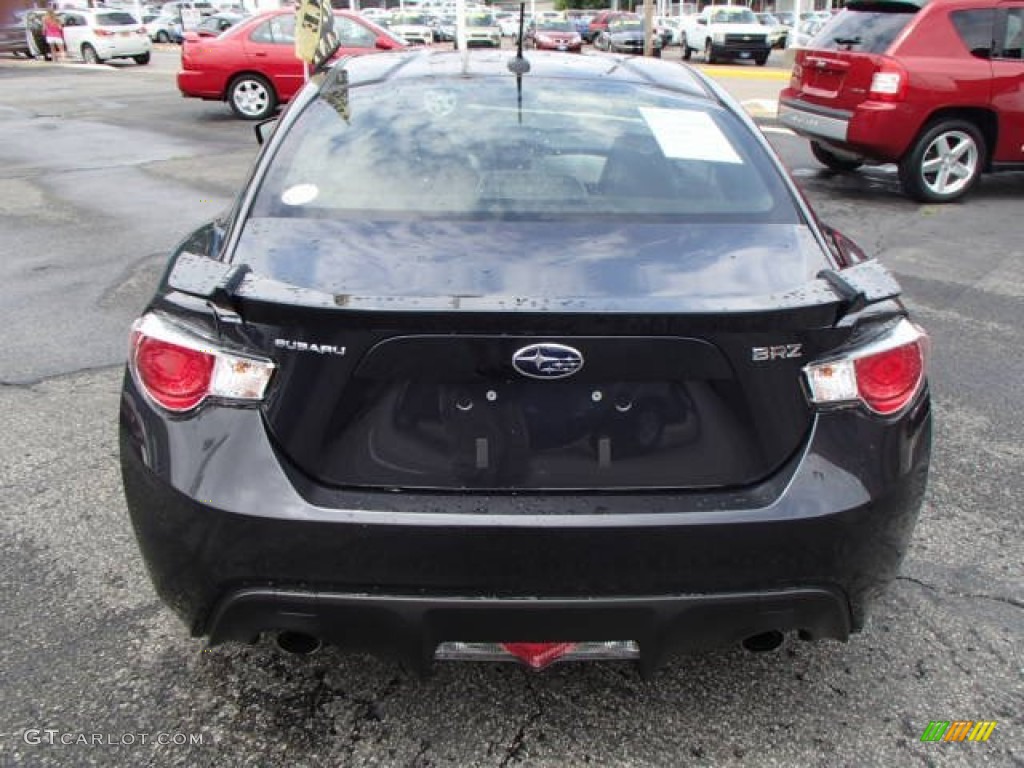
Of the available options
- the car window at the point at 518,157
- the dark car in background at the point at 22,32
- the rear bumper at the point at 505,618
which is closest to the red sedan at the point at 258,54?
the car window at the point at 518,157

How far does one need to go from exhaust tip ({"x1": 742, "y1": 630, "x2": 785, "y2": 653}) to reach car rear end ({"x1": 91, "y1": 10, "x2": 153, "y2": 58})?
31.9m

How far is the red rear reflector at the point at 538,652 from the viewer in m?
2.04

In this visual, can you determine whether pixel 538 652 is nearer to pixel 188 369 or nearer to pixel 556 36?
pixel 188 369

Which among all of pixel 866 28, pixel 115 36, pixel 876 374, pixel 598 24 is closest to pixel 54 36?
pixel 115 36

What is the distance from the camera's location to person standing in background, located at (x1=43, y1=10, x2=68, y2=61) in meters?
30.6

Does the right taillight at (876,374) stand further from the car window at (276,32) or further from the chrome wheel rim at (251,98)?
the chrome wheel rim at (251,98)

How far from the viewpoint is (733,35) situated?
29781mm

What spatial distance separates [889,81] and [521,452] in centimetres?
776

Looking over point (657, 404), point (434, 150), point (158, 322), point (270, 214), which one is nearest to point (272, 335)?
point (158, 322)

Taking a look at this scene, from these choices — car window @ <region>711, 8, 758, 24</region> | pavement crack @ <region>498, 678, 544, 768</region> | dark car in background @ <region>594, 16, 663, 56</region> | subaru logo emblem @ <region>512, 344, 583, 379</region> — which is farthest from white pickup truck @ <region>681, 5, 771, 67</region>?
subaru logo emblem @ <region>512, 344, 583, 379</region>

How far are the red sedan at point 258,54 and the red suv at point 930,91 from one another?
7877mm

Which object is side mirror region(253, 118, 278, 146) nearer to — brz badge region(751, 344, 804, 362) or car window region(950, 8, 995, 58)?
brz badge region(751, 344, 804, 362)

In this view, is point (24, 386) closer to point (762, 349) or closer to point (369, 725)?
point (369, 725)

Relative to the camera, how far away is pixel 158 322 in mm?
2088
